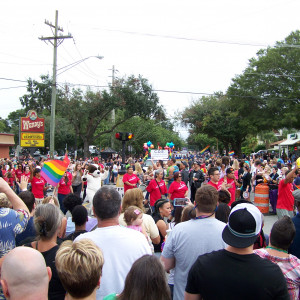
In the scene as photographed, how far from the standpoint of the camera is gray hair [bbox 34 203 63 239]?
10.2 ft

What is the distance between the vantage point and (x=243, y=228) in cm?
227

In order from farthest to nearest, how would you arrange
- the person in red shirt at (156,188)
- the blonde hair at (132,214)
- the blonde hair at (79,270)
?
the person in red shirt at (156,188)
the blonde hair at (132,214)
the blonde hair at (79,270)

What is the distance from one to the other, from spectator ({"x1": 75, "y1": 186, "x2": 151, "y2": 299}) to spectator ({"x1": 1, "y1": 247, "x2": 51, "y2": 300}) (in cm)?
81

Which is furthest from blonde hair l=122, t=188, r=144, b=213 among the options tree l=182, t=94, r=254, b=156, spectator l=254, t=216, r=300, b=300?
→ tree l=182, t=94, r=254, b=156

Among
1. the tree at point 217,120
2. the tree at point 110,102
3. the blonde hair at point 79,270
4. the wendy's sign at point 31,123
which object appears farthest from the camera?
the tree at point 217,120

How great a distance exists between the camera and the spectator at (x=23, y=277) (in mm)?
1867

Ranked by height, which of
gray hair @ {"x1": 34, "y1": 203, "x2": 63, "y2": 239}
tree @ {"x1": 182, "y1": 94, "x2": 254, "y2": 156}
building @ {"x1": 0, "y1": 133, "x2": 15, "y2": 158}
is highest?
tree @ {"x1": 182, "y1": 94, "x2": 254, "y2": 156}

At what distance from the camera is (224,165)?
1202cm

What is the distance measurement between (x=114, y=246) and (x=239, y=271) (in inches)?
42.2

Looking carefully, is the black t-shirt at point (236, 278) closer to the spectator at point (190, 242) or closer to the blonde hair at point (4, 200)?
the spectator at point (190, 242)

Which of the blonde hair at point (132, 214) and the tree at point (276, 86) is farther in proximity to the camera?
the tree at point (276, 86)

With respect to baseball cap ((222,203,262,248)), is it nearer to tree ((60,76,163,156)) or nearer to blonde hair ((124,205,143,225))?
blonde hair ((124,205,143,225))

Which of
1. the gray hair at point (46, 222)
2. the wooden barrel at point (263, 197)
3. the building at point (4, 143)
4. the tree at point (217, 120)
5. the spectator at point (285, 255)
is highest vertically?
the tree at point (217, 120)

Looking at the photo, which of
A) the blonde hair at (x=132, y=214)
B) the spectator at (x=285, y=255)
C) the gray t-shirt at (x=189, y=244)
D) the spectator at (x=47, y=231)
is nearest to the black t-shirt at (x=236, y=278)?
the gray t-shirt at (x=189, y=244)
